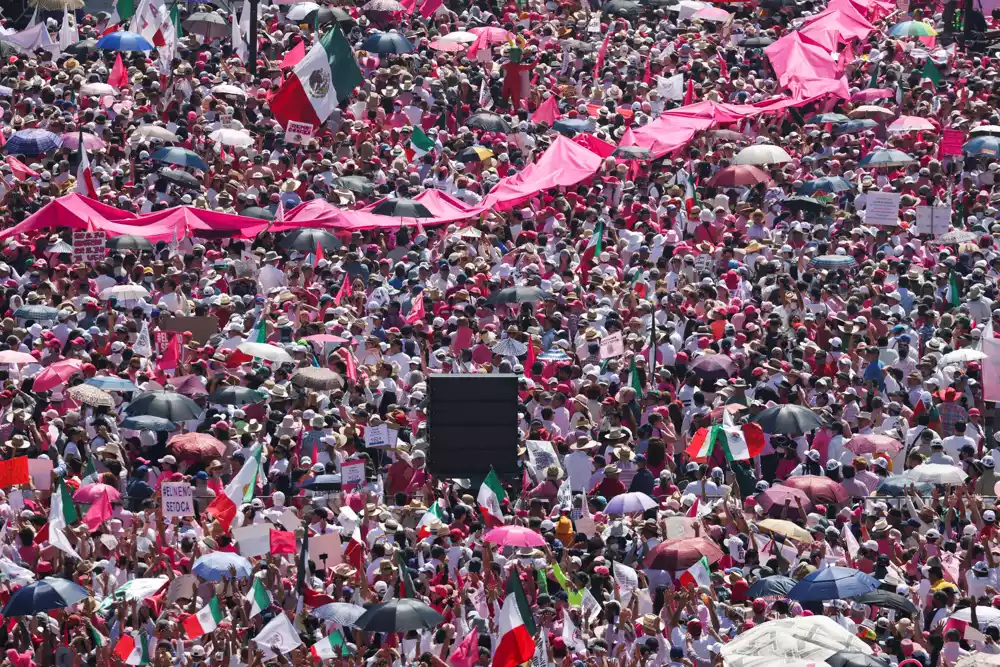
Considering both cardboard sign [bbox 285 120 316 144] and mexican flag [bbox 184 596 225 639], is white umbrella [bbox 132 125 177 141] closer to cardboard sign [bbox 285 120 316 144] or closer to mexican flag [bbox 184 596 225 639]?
cardboard sign [bbox 285 120 316 144]

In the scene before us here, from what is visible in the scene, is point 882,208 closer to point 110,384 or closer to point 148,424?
point 110,384

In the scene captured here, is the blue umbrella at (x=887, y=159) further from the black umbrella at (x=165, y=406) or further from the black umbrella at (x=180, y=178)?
the black umbrella at (x=165, y=406)

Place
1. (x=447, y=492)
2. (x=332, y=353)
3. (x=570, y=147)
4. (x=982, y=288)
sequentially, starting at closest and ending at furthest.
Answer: (x=447, y=492), (x=332, y=353), (x=982, y=288), (x=570, y=147)

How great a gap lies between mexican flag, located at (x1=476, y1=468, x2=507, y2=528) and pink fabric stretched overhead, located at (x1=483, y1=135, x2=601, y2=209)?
29.2 feet

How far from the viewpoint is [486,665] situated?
68.8ft

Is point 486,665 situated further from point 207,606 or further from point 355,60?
point 355,60

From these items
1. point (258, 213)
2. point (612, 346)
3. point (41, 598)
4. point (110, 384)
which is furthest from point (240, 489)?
point (258, 213)

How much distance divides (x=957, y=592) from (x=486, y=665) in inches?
160

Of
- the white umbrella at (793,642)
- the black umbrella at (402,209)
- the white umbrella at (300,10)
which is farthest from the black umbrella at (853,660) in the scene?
the white umbrella at (300,10)

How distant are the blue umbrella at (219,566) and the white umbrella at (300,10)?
62.2 feet

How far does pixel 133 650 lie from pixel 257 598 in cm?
115

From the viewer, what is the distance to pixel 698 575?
21.4 m

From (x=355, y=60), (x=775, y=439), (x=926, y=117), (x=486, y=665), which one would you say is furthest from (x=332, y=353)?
(x=926, y=117)

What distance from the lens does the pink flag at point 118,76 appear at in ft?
115
